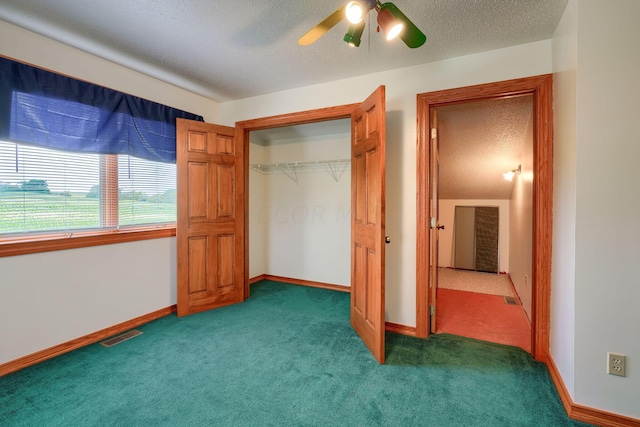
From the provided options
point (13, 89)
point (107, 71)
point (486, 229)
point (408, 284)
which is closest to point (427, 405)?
point (408, 284)

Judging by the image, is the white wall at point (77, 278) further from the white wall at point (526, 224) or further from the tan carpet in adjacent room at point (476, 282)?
the tan carpet in adjacent room at point (476, 282)

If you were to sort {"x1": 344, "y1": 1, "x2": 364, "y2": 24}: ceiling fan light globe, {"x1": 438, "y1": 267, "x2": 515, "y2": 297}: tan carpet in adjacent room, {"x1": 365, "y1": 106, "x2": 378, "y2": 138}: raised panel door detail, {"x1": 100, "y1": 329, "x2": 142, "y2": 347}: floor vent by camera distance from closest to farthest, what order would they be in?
{"x1": 344, "y1": 1, "x2": 364, "y2": 24}: ceiling fan light globe → {"x1": 365, "y1": 106, "x2": 378, "y2": 138}: raised panel door detail → {"x1": 100, "y1": 329, "x2": 142, "y2": 347}: floor vent → {"x1": 438, "y1": 267, "x2": 515, "y2": 297}: tan carpet in adjacent room

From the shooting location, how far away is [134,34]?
210 cm

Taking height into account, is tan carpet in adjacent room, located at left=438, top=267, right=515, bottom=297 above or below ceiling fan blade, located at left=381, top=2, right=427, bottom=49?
below

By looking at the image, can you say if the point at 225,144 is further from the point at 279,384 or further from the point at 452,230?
the point at 452,230

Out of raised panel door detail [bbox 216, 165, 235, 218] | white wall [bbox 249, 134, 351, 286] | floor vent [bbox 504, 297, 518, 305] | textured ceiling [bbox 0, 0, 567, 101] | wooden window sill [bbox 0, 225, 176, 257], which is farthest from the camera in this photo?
white wall [bbox 249, 134, 351, 286]

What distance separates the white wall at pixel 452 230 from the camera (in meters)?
5.02

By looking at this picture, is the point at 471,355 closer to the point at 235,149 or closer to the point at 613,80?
the point at 613,80

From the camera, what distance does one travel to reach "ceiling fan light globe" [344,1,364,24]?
1.38 m

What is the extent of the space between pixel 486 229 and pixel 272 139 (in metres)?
4.13

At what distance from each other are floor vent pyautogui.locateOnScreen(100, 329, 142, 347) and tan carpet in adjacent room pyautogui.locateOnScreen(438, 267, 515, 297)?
3.78 meters

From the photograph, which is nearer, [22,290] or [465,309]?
[22,290]

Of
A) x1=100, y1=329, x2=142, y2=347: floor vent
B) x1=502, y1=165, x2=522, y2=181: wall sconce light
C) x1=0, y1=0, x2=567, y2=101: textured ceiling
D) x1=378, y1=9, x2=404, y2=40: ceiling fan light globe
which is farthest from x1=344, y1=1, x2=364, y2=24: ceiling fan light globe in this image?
x1=502, y1=165, x2=522, y2=181: wall sconce light

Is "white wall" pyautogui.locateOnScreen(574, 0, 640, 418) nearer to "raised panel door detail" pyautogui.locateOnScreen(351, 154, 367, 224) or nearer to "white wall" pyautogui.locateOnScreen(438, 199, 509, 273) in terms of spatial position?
"raised panel door detail" pyautogui.locateOnScreen(351, 154, 367, 224)
